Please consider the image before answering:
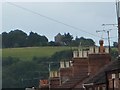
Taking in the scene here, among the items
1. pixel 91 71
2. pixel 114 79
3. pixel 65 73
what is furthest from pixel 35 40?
pixel 114 79

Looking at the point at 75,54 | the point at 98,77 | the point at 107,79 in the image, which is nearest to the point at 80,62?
the point at 75,54

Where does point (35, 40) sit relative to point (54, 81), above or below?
above

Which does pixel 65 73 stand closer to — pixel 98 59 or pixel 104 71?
pixel 98 59

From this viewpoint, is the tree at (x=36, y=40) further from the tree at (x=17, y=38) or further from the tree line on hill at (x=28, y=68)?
the tree line on hill at (x=28, y=68)

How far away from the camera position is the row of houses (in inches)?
1409

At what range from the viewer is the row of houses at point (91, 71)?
35781 millimetres

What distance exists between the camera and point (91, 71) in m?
47.4

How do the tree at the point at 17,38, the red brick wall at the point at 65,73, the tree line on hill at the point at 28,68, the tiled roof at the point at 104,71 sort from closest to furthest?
the tiled roof at the point at 104,71, the red brick wall at the point at 65,73, the tree at the point at 17,38, the tree line on hill at the point at 28,68

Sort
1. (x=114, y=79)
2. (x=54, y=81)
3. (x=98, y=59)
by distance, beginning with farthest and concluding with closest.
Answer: (x=54, y=81), (x=98, y=59), (x=114, y=79)

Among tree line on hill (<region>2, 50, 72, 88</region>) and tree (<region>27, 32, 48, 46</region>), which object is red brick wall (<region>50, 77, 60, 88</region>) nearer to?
tree line on hill (<region>2, 50, 72, 88</region>)

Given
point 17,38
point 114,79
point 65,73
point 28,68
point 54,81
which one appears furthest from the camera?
point 28,68

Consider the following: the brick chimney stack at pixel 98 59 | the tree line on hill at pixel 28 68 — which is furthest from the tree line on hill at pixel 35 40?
the brick chimney stack at pixel 98 59

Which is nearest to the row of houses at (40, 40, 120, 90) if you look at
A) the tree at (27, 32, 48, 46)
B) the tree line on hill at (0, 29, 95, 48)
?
the tree line on hill at (0, 29, 95, 48)

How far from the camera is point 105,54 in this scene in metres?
44.4
